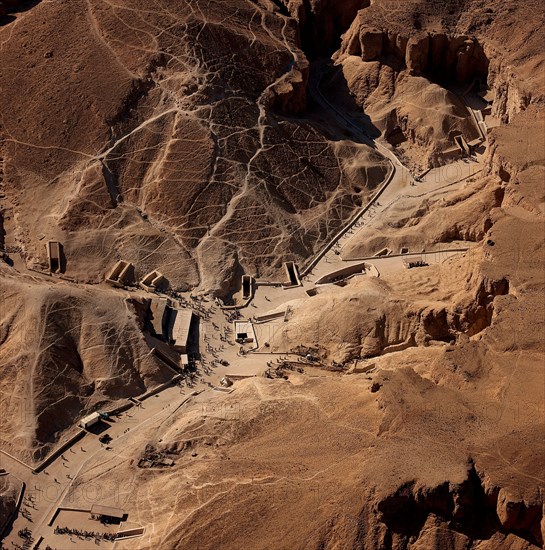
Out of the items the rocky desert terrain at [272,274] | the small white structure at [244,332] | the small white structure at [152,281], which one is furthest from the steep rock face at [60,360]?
the small white structure at [244,332]

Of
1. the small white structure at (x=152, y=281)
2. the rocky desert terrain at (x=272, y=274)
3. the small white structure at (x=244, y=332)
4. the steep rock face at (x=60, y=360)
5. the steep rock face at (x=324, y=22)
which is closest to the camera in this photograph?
the rocky desert terrain at (x=272, y=274)

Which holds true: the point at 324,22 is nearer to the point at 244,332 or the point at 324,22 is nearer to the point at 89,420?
the point at 244,332

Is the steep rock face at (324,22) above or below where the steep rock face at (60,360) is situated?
above

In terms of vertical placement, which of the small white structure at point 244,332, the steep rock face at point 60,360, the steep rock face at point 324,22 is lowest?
the small white structure at point 244,332

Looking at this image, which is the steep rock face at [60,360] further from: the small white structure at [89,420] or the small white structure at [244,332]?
the small white structure at [244,332]

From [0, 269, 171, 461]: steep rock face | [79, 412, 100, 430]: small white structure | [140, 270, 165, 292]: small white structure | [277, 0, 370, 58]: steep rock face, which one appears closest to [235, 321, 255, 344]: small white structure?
[0, 269, 171, 461]: steep rock face

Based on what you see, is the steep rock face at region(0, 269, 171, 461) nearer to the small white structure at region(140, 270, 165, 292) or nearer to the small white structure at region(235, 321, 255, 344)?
the small white structure at region(140, 270, 165, 292)
